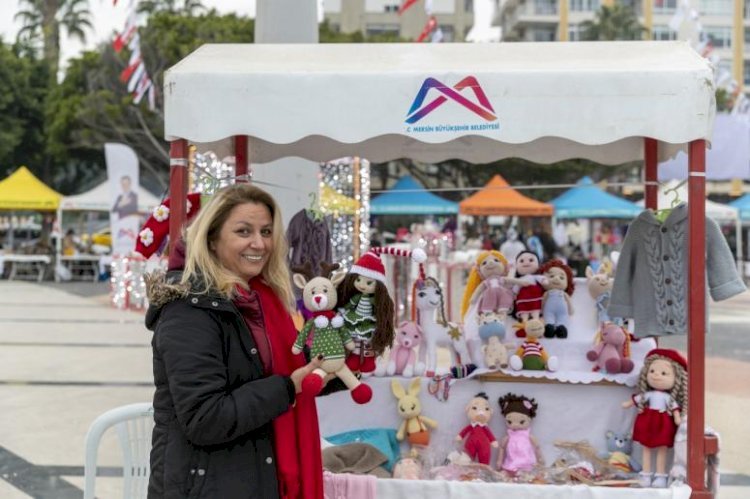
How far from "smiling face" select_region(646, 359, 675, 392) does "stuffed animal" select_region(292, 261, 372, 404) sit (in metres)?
1.82

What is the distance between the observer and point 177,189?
3645mm

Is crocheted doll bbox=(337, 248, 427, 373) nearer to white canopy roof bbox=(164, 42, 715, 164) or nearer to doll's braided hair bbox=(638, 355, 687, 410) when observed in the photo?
white canopy roof bbox=(164, 42, 715, 164)

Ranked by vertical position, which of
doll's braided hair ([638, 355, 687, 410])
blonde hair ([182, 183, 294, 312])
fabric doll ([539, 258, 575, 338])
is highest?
blonde hair ([182, 183, 294, 312])

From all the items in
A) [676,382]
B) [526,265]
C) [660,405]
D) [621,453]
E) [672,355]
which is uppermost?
[526,265]

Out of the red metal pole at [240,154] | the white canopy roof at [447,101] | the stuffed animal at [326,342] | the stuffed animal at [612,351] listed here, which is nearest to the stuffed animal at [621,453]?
the stuffed animal at [612,351]

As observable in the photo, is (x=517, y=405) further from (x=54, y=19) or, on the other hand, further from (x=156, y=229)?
(x=54, y=19)

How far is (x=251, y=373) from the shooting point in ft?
7.25

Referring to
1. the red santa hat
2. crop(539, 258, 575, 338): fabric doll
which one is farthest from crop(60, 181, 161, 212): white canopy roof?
the red santa hat

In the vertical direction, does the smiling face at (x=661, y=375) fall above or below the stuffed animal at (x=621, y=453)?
above

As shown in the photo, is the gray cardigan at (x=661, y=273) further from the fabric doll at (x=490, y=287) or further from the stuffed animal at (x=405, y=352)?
the stuffed animal at (x=405, y=352)

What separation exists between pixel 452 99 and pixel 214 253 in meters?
1.54

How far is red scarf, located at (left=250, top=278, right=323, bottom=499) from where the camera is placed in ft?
7.55

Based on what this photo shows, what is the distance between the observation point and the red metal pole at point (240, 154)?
4.65 metres

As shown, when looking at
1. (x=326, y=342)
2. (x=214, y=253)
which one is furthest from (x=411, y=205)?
(x=214, y=253)
